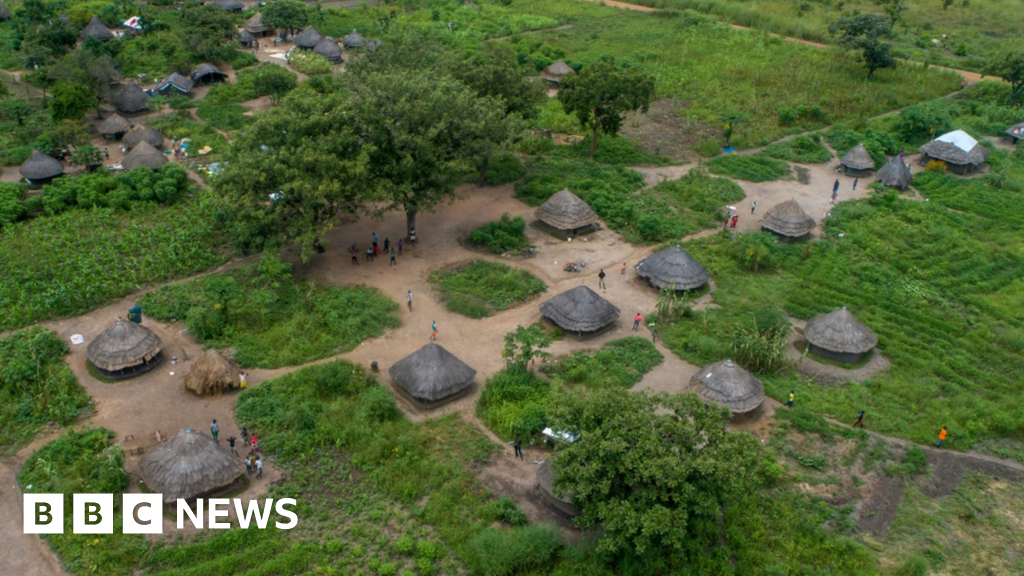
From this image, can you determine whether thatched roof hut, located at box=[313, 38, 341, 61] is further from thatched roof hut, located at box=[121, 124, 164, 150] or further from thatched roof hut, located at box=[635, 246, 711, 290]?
thatched roof hut, located at box=[635, 246, 711, 290]

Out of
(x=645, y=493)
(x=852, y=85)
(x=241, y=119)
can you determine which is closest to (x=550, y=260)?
(x=645, y=493)

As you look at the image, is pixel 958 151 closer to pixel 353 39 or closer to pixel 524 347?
pixel 524 347

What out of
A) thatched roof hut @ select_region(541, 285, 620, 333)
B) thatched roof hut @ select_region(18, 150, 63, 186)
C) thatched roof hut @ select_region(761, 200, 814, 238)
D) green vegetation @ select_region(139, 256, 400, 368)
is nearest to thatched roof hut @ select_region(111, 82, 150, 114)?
thatched roof hut @ select_region(18, 150, 63, 186)

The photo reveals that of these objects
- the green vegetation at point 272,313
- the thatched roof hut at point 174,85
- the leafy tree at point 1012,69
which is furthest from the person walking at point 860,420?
the thatched roof hut at point 174,85

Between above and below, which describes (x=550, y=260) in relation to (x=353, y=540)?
above

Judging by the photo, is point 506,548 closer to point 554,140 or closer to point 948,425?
point 948,425

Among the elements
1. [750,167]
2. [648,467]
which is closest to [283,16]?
[750,167]

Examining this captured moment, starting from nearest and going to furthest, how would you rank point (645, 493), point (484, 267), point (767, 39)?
1. point (645, 493)
2. point (484, 267)
3. point (767, 39)

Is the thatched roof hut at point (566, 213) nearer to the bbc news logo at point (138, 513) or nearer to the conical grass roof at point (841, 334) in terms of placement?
the conical grass roof at point (841, 334)
